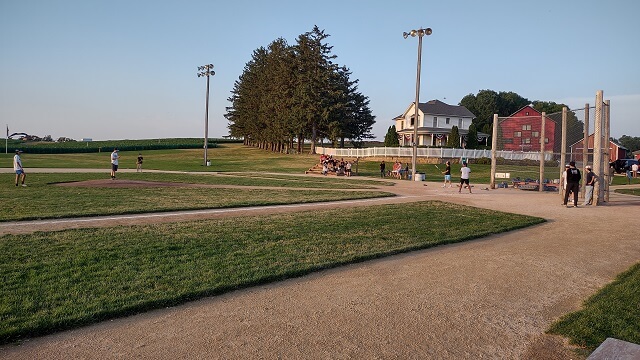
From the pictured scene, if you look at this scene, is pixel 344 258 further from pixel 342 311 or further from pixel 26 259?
pixel 26 259

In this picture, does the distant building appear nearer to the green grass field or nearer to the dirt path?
the dirt path

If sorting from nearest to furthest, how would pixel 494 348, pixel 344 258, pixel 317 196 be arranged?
pixel 494 348, pixel 344 258, pixel 317 196

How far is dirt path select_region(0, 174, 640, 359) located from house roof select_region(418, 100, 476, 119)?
6144 centimetres

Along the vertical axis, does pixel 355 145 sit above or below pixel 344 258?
above

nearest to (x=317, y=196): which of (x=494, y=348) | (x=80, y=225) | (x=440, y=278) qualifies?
(x=80, y=225)

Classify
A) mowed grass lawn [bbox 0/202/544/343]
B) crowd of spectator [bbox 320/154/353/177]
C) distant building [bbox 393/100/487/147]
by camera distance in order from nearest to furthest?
mowed grass lawn [bbox 0/202/544/343] < crowd of spectator [bbox 320/154/353/177] < distant building [bbox 393/100/487/147]

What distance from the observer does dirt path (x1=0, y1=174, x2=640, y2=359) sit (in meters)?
4.21

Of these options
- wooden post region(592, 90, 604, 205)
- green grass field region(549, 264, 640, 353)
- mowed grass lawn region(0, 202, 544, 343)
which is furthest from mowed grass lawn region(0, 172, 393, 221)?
A: green grass field region(549, 264, 640, 353)

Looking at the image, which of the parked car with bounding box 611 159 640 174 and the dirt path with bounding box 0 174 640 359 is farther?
the parked car with bounding box 611 159 640 174

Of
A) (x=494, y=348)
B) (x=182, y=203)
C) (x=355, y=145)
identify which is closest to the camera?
(x=494, y=348)

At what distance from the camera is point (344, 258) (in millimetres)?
7617

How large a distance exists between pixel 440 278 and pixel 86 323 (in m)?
4.80

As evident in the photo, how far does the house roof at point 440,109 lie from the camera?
67.9 metres

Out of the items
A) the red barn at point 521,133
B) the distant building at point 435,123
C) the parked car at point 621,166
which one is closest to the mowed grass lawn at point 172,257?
the red barn at point 521,133
